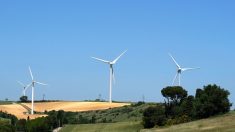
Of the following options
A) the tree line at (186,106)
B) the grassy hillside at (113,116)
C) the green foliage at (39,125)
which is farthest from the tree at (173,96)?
the green foliage at (39,125)

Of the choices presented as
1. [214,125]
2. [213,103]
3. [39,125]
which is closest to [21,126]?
[39,125]

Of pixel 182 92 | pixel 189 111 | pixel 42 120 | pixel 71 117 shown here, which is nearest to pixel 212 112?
pixel 189 111

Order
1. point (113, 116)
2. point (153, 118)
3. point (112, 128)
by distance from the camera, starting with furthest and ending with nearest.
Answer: point (113, 116), point (112, 128), point (153, 118)

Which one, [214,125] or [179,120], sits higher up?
[179,120]

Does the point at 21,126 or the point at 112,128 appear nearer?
the point at 112,128

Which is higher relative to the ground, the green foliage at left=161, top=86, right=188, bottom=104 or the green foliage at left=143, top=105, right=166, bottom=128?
the green foliage at left=161, top=86, right=188, bottom=104

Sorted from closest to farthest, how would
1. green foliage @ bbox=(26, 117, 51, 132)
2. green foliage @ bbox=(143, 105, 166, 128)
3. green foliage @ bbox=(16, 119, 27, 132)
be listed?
green foliage @ bbox=(143, 105, 166, 128) → green foliage @ bbox=(26, 117, 51, 132) → green foliage @ bbox=(16, 119, 27, 132)

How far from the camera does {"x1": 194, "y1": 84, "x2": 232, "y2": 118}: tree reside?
13475cm

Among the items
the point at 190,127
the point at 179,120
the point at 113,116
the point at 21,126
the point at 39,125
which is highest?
the point at 113,116

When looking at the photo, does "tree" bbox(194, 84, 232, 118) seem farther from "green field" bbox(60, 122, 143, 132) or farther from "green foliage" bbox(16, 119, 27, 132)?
"green foliage" bbox(16, 119, 27, 132)

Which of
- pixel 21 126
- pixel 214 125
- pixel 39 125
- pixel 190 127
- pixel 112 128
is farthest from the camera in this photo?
pixel 21 126

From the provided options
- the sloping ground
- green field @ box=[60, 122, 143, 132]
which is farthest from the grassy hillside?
the sloping ground

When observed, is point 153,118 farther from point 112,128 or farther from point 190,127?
point 190,127

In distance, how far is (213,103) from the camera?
13500cm
